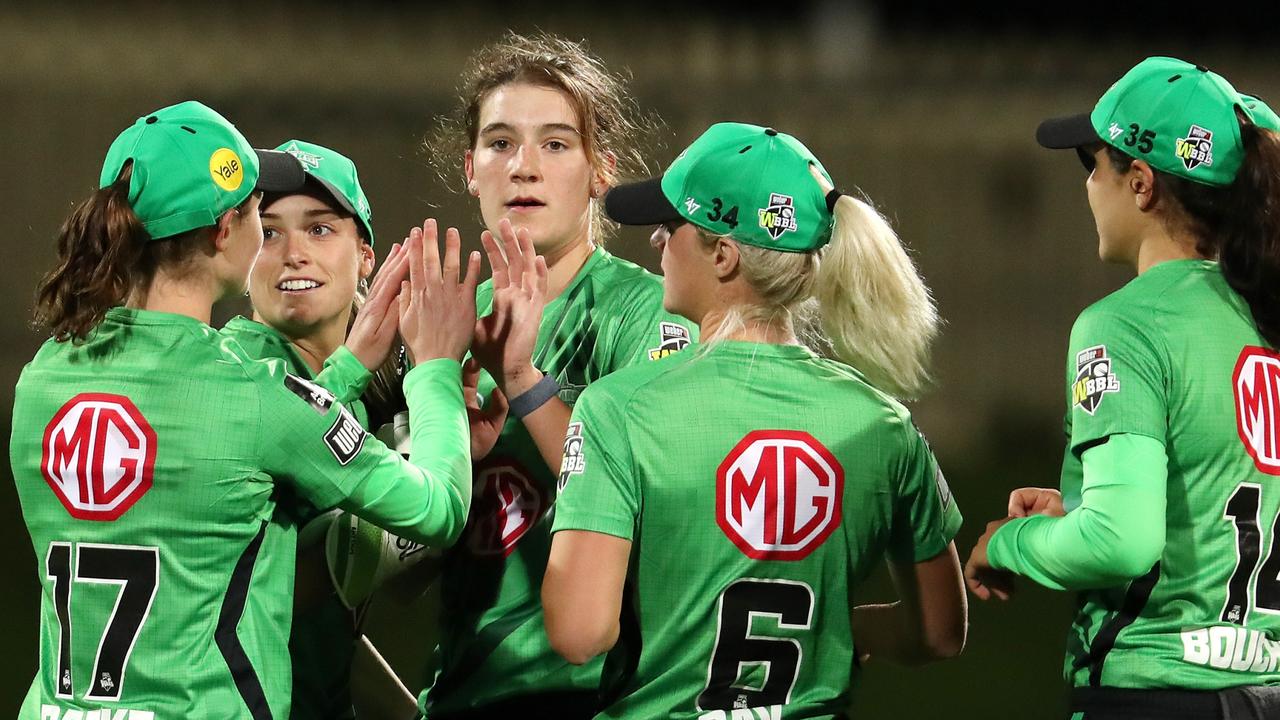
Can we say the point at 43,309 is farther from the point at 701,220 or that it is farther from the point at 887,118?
the point at 887,118

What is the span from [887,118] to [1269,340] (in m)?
10.3

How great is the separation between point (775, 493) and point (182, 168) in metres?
1.09

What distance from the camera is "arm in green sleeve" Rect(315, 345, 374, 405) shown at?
2.66 m

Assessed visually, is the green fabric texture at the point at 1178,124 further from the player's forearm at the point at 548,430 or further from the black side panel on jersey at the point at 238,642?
the black side panel on jersey at the point at 238,642

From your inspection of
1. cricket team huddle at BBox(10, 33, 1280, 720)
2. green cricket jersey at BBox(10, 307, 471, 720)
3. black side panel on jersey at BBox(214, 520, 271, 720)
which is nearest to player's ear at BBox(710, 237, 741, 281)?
cricket team huddle at BBox(10, 33, 1280, 720)

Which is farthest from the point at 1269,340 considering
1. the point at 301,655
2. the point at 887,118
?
the point at 887,118

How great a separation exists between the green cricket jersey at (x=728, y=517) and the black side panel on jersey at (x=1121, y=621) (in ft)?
1.40

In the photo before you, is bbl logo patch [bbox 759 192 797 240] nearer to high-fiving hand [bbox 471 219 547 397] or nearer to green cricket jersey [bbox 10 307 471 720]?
high-fiving hand [bbox 471 219 547 397]

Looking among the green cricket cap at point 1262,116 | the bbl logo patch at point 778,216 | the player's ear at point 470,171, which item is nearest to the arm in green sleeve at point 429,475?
the bbl logo patch at point 778,216

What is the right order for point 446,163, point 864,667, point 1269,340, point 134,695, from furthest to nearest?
1. point 864,667
2. point 446,163
3. point 1269,340
4. point 134,695

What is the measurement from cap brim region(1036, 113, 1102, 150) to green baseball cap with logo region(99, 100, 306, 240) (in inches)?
54.6

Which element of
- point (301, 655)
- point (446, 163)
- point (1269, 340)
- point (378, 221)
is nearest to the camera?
point (1269, 340)

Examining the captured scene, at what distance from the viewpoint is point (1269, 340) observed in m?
2.41

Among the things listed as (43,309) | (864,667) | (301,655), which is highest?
(43,309)
